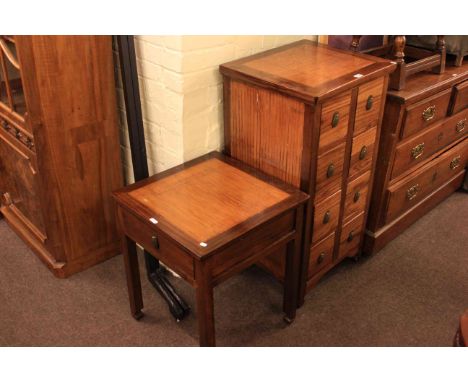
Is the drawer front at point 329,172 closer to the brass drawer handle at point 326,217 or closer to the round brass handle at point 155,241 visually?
the brass drawer handle at point 326,217

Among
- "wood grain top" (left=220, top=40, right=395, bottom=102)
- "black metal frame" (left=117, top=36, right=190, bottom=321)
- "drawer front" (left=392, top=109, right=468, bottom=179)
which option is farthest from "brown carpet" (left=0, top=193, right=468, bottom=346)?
"wood grain top" (left=220, top=40, right=395, bottom=102)

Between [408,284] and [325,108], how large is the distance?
3.24ft

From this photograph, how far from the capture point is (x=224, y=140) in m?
1.98

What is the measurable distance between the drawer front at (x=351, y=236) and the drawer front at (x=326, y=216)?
0.42 feet

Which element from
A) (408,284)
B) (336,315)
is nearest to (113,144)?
(336,315)

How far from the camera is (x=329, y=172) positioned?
174 centimetres

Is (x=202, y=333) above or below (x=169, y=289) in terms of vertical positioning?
above

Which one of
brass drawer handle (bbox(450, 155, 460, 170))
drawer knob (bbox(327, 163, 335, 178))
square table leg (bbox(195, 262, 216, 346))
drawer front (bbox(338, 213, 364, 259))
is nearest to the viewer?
square table leg (bbox(195, 262, 216, 346))

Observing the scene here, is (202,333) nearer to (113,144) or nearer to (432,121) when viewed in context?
(113,144)

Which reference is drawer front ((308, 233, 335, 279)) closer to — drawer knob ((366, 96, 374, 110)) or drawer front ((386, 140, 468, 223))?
drawer front ((386, 140, 468, 223))

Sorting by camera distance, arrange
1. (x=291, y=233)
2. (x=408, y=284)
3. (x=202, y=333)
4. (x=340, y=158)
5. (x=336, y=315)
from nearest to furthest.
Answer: (x=202, y=333)
(x=291, y=233)
(x=340, y=158)
(x=336, y=315)
(x=408, y=284)

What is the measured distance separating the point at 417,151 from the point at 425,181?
0.25m

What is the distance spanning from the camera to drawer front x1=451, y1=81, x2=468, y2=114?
222cm

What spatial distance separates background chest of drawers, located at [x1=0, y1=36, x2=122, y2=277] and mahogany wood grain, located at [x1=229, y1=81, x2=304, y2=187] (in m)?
0.52
